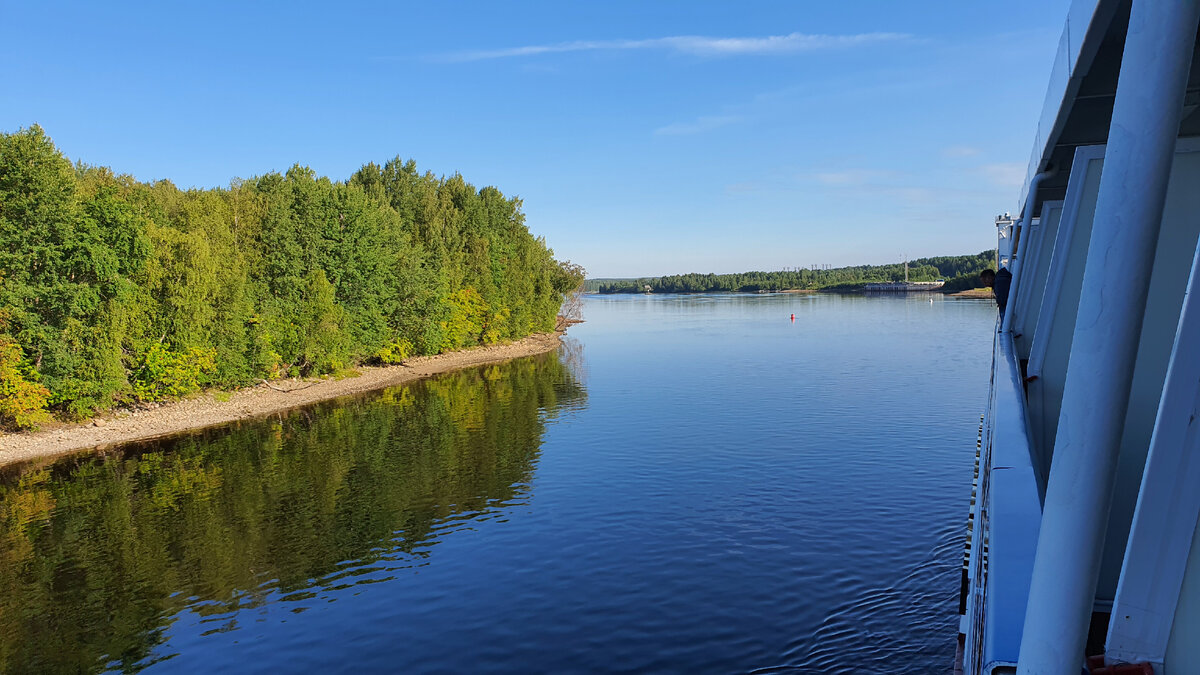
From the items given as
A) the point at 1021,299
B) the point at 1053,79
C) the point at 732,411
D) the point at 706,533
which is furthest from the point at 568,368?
the point at 1053,79

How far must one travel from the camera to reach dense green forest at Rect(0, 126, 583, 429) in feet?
106

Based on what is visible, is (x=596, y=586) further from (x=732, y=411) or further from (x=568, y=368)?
(x=568, y=368)

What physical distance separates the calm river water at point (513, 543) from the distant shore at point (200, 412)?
2.16 meters

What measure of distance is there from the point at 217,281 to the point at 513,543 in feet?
95.1

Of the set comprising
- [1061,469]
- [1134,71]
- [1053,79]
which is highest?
[1053,79]

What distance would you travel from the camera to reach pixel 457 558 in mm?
19391

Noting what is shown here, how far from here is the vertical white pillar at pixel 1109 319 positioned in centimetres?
221

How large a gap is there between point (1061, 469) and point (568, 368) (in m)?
56.2

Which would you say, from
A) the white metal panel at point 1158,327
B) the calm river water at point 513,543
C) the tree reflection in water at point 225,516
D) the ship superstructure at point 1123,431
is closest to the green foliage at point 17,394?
the tree reflection in water at point 225,516

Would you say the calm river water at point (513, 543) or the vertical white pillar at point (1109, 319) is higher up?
the vertical white pillar at point (1109, 319)

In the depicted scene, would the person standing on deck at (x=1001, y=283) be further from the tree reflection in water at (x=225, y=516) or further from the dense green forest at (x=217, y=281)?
the dense green forest at (x=217, y=281)

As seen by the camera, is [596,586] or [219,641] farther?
[596,586]

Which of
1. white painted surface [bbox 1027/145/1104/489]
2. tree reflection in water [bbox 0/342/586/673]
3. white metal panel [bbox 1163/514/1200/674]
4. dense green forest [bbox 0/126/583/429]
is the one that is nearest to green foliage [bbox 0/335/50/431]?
dense green forest [bbox 0/126/583/429]

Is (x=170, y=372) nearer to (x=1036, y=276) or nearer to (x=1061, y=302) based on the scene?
(x=1036, y=276)
